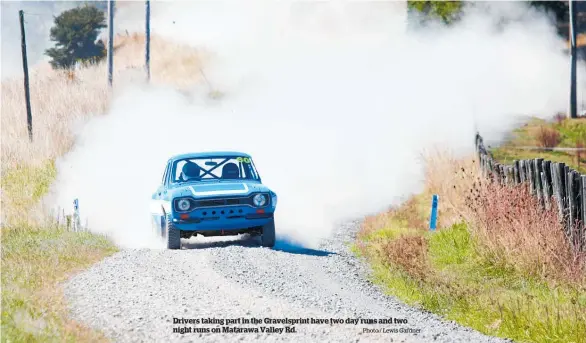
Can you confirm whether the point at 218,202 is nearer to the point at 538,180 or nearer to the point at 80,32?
the point at 538,180

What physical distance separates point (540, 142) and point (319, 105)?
39.0 ft

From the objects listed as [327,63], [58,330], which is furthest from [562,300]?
[327,63]

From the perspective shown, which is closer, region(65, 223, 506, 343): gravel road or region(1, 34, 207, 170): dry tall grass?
region(65, 223, 506, 343): gravel road

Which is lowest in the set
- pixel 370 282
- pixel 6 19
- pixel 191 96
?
pixel 370 282

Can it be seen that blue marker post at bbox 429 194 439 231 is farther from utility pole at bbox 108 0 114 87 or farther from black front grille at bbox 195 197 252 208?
utility pole at bbox 108 0 114 87

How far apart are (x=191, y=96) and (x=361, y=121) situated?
1044cm

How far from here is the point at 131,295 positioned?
40.0 ft

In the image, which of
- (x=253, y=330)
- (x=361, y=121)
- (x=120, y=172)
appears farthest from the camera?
(x=361, y=121)

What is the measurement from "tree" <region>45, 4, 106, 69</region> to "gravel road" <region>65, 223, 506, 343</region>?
1789 inches

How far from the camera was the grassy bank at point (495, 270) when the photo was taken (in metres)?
11.2

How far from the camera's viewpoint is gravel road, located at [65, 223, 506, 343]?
10.4 meters

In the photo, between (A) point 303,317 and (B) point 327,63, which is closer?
(A) point 303,317

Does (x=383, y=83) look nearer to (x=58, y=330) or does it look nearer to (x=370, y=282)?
(x=370, y=282)

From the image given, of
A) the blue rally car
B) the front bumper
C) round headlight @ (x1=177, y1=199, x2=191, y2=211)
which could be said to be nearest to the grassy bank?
the blue rally car
